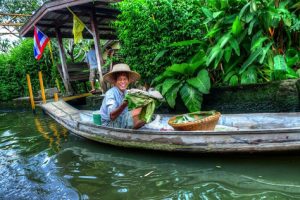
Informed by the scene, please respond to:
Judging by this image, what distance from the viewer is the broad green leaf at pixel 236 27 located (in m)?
5.75

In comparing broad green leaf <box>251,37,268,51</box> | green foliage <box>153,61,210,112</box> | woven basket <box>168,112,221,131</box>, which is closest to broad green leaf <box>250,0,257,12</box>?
broad green leaf <box>251,37,268,51</box>

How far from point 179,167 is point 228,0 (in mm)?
3880

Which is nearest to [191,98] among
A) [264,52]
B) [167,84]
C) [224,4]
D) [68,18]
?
[167,84]

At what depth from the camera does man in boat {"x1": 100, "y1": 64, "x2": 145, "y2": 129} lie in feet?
16.4

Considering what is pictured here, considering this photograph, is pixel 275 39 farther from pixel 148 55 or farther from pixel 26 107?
pixel 26 107

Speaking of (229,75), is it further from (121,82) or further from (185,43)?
(121,82)

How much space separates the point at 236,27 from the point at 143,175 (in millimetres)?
3576

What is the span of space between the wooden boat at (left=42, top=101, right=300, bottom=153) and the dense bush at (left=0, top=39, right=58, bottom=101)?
959 centimetres

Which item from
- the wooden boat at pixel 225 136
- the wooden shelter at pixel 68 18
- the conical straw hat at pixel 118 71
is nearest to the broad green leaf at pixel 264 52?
the wooden boat at pixel 225 136

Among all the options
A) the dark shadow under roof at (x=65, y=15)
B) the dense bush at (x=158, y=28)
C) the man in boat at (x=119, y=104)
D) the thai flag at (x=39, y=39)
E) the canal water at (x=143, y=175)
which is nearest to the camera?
the canal water at (x=143, y=175)

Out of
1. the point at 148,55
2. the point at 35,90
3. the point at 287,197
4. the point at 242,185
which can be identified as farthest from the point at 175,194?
the point at 35,90

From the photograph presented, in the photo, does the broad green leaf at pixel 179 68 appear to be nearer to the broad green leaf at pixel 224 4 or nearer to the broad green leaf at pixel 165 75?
the broad green leaf at pixel 165 75

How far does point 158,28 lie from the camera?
22.7 ft

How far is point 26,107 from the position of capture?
45.9 ft
